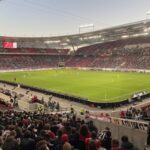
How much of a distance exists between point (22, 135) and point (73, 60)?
101660mm

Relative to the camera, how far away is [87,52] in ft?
358

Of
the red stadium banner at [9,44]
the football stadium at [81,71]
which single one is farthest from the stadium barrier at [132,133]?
the red stadium banner at [9,44]

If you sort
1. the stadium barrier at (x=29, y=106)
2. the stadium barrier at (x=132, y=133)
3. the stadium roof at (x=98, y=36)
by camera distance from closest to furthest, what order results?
the stadium barrier at (x=132, y=133), the stadium barrier at (x=29, y=106), the stadium roof at (x=98, y=36)

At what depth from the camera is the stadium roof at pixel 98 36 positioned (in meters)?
79.9

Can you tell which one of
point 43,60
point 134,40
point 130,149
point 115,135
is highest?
point 134,40

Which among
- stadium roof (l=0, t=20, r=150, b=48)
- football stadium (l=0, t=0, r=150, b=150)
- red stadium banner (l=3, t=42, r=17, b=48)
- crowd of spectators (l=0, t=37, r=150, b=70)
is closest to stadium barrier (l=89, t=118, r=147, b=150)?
football stadium (l=0, t=0, r=150, b=150)

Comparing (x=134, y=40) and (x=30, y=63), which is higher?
(x=134, y=40)

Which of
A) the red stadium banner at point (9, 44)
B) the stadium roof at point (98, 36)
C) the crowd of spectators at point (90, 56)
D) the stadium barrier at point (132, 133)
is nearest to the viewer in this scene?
the stadium barrier at point (132, 133)

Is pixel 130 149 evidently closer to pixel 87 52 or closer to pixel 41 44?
pixel 87 52

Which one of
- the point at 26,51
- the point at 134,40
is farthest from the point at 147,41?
the point at 26,51

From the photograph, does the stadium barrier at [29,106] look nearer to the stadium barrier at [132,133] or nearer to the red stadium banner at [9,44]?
the stadium barrier at [132,133]

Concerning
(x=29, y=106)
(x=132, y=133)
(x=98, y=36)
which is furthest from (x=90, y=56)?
(x=132, y=133)

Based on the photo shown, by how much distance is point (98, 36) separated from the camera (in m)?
99.6

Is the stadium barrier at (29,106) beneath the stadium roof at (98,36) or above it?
beneath
